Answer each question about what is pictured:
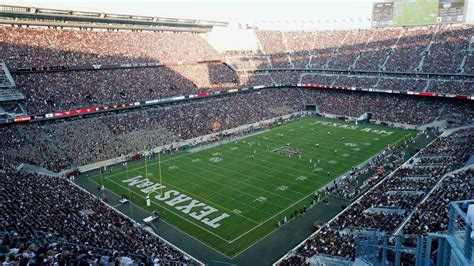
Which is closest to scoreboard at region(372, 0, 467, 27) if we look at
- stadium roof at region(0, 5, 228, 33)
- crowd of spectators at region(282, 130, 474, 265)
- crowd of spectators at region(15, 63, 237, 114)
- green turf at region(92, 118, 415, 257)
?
green turf at region(92, 118, 415, 257)

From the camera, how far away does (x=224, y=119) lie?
49750 millimetres

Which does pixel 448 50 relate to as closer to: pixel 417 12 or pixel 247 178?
pixel 417 12

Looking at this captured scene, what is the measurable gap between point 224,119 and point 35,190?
30.3 m

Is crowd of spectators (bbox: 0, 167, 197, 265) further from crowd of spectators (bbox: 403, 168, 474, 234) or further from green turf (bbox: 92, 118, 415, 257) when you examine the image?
crowd of spectators (bbox: 403, 168, 474, 234)

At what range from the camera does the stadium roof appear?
148 ft

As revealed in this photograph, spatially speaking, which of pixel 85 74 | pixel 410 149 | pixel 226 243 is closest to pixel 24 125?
pixel 85 74

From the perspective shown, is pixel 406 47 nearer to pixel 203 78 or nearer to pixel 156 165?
pixel 203 78

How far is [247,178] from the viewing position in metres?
30.9

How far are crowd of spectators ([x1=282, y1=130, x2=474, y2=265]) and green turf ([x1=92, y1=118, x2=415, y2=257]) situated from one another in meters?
4.30

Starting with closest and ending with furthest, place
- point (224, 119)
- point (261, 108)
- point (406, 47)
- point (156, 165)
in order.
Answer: point (156, 165) → point (224, 119) → point (261, 108) → point (406, 47)

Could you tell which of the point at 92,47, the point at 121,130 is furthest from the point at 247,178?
the point at 92,47

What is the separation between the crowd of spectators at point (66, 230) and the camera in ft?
35.4

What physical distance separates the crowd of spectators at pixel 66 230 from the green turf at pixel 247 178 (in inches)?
162

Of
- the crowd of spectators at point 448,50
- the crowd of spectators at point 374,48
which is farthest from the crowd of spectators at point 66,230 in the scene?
the crowd of spectators at point 374,48
